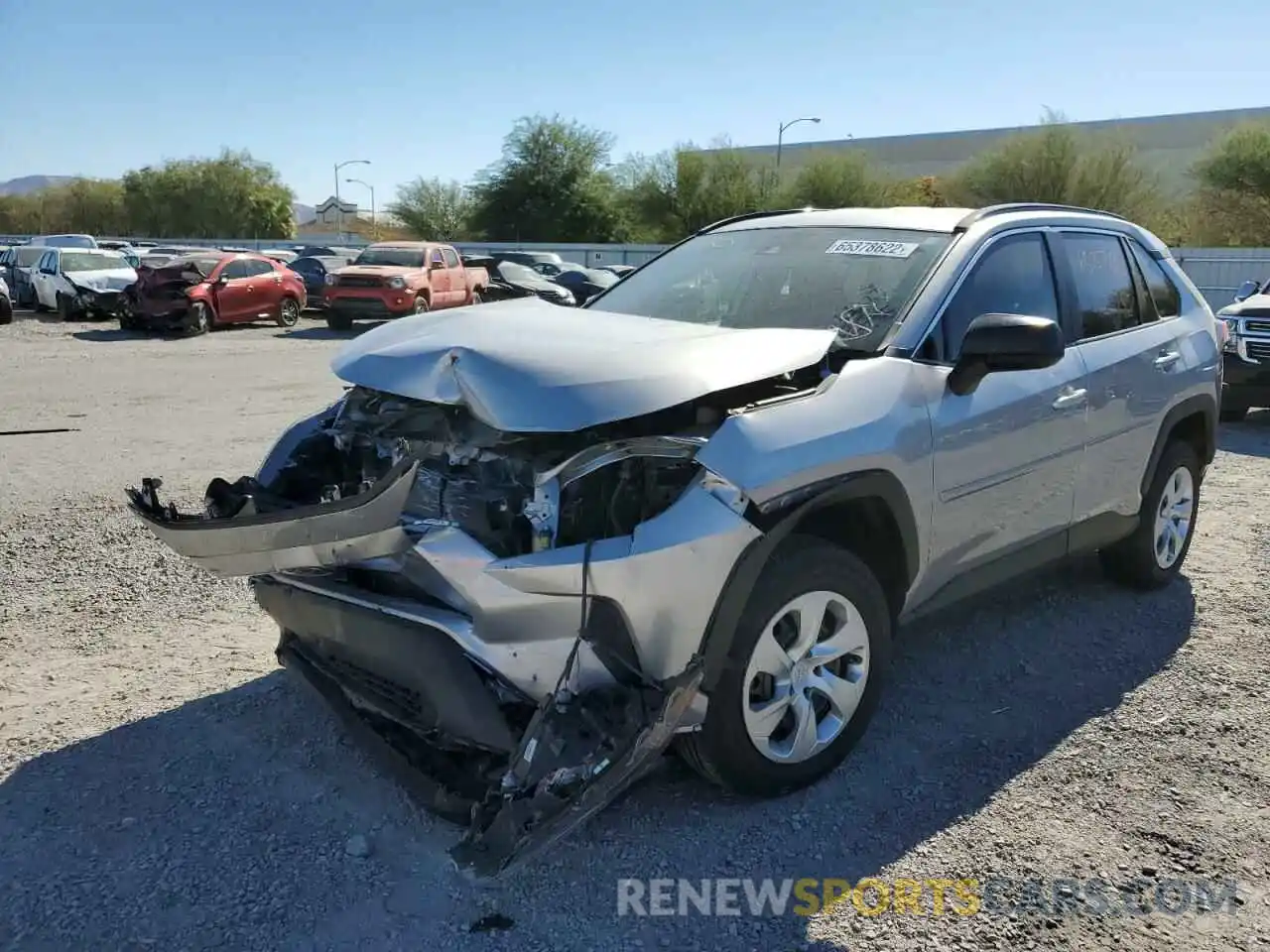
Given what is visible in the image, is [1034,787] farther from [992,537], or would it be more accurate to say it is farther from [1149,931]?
[992,537]

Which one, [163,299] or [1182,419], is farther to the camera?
[163,299]

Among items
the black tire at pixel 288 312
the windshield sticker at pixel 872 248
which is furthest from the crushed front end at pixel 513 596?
the black tire at pixel 288 312

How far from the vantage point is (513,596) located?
2.82 meters

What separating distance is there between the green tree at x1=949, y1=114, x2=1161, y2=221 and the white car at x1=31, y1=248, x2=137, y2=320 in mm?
32671

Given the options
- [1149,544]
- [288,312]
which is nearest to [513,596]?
[1149,544]

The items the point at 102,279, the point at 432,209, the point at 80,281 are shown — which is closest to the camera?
the point at 80,281

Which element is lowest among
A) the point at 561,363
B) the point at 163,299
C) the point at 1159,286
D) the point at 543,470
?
the point at 163,299

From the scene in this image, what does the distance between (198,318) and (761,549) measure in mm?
20342

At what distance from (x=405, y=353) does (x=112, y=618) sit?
7.97 feet

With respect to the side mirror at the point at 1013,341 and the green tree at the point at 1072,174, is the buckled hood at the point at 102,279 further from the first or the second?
the green tree at the point at 1072,174

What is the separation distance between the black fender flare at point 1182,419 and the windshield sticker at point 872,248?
1.82 meters

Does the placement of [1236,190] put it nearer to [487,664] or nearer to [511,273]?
[511,273]

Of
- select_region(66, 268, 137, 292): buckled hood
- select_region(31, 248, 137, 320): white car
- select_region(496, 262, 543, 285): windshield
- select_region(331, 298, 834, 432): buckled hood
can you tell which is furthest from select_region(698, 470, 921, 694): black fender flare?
select_region(66, 268, 137, 292): buckled hood

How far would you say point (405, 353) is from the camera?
3396 mm
